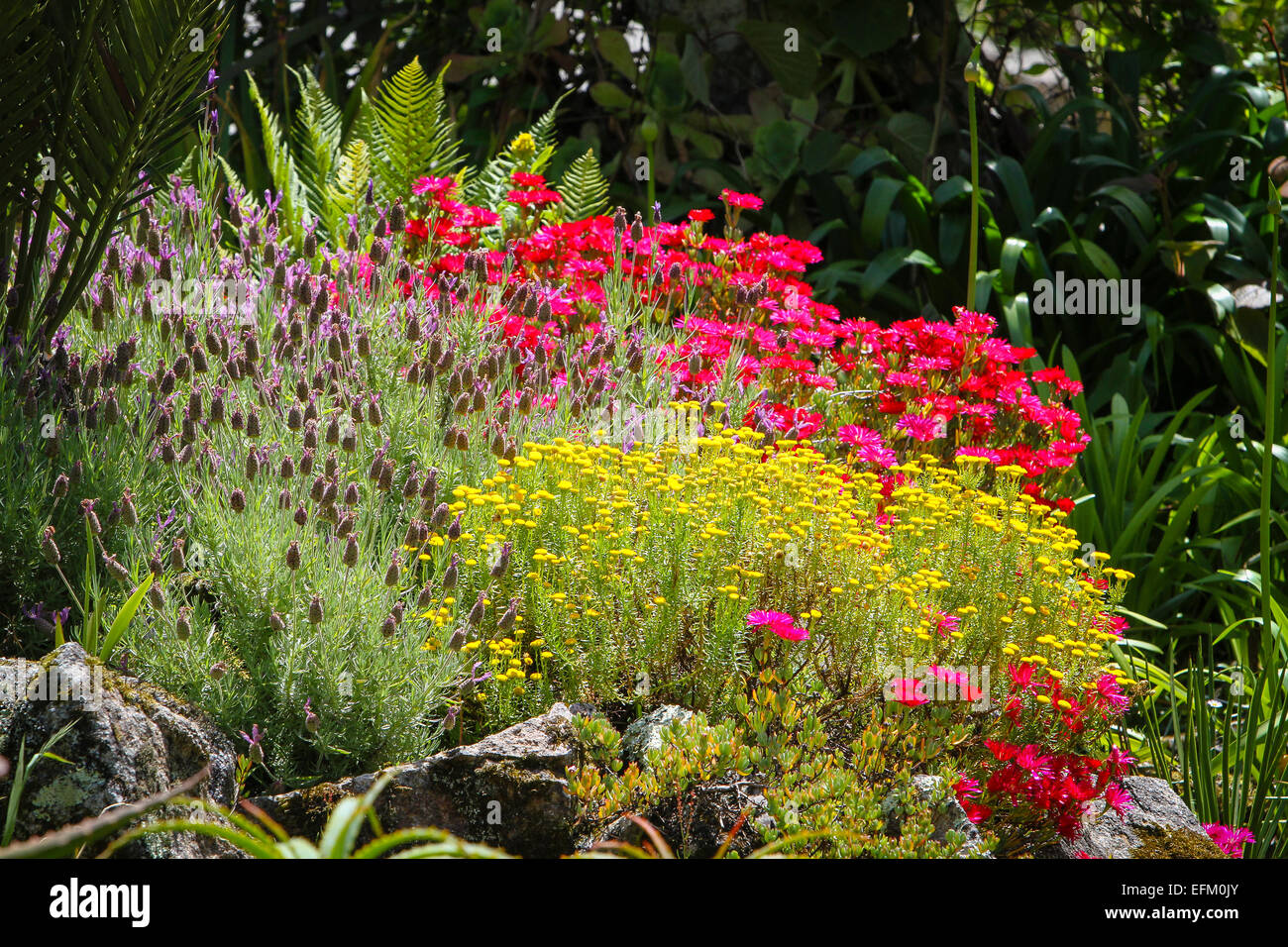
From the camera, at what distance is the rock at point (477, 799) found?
7.00 ft

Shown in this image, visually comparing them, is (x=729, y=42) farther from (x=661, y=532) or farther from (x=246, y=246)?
(x=661, y=532)

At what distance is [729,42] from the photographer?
6.38 metres

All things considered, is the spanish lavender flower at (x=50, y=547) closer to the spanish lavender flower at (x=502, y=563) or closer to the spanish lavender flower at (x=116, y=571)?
the spanish lavender flower at (x=116, y=571)

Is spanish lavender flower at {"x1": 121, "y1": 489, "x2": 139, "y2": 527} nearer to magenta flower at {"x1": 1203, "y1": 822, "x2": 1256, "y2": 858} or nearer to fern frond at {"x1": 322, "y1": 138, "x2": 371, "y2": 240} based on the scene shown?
magenta flower at {"x1": 1203, "y1": 822, "x2": 1256, "y2": 858}

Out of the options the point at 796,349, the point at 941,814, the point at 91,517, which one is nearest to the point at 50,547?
the point at 91,517

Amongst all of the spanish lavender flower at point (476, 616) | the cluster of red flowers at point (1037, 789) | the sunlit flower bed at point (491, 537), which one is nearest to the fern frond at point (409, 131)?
the sunlit flower bed at point (491, 537)

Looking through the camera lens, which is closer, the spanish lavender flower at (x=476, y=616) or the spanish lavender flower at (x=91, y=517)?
the spanish lavender flower at (x=91, y=517)

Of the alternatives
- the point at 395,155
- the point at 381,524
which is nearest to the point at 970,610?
the point at 381,524

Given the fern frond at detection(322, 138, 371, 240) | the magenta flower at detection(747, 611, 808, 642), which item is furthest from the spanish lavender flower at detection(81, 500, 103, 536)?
the fern frond at detection(322, 138, 371, 240)

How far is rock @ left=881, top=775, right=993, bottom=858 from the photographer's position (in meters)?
2.26

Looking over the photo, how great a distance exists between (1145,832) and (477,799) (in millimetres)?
1569

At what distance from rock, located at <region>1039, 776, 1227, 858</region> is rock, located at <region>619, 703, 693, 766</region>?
0.87m

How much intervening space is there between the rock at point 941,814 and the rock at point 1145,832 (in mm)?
306

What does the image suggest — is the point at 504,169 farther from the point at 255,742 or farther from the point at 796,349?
the point at 255,742
